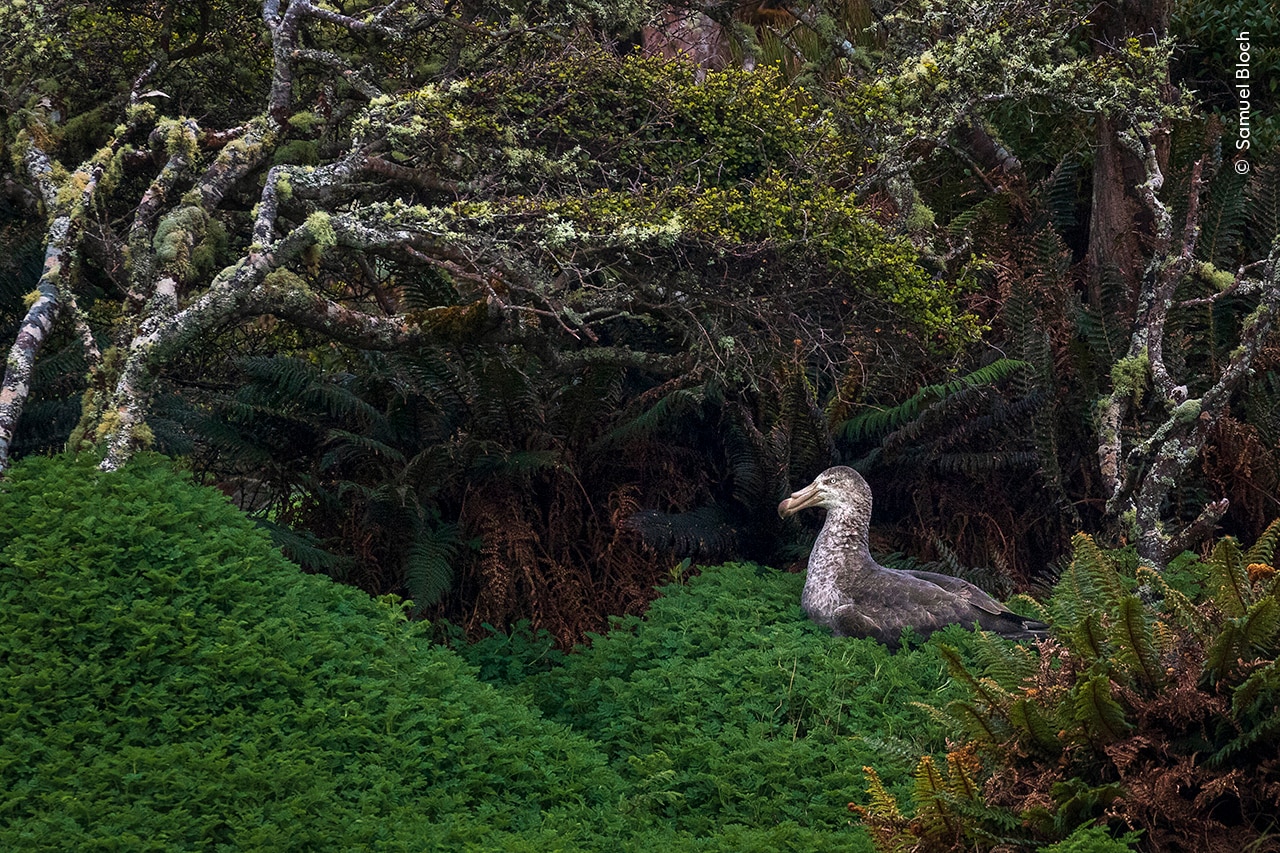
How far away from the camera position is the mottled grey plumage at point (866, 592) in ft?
23.8

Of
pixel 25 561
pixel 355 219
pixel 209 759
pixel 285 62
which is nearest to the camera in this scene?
pixel 209 759

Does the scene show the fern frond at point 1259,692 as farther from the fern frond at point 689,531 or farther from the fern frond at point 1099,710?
the fern frond at point 689,531

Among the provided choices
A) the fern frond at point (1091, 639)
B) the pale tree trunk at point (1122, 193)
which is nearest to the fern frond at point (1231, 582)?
the fern frond at point (1091, 639)

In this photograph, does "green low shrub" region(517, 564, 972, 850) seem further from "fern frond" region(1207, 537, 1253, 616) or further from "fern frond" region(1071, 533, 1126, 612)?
"fern frond" region(1207, 537, 1253, 616)

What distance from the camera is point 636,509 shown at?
29.5 feet

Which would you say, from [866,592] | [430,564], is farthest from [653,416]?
[866,592]

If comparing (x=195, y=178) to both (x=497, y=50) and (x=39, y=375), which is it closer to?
(x=39, y=375)

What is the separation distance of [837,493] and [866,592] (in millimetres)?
847

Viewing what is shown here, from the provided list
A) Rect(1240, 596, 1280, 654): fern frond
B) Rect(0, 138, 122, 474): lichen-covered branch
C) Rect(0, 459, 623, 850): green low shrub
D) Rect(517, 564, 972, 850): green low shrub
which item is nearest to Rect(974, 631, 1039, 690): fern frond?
Rect(517, 564, 972, 850): green low shrub

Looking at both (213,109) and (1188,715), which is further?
(213,109)

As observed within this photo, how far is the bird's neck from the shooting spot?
7.73 meters

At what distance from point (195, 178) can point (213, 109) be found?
49.1 inches

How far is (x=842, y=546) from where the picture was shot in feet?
25.8

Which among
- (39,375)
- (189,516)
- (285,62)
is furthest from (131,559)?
(285,62)
